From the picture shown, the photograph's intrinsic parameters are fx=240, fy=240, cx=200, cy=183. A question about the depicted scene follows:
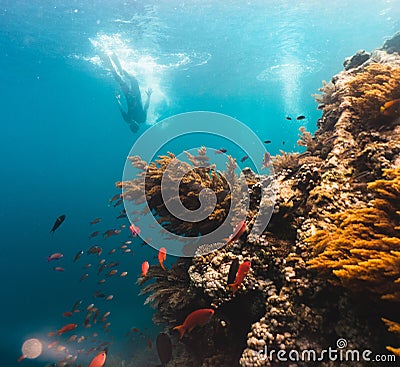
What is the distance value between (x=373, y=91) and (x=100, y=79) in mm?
36292

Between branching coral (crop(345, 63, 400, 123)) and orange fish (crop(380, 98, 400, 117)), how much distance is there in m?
0.20

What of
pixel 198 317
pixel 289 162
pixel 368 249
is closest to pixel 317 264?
pixel 368 249

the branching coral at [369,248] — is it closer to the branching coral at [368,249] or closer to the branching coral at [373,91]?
the branching coral at [368,249]

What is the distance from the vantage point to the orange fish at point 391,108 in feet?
12.5

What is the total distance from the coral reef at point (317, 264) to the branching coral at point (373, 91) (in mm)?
21

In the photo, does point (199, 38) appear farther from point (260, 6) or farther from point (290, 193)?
point (290, 193)

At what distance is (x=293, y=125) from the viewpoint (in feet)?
415

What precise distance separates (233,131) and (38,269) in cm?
5124

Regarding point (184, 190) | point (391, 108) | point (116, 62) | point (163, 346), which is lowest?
point (163, 346)

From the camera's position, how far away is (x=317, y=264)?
94.6 inches

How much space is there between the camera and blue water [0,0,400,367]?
19.8 metres

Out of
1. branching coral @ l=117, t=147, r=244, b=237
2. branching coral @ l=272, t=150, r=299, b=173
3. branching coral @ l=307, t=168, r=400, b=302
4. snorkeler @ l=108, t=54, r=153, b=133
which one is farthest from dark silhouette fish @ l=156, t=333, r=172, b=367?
snorkeler @ l=108, t=54, r=153, b=133

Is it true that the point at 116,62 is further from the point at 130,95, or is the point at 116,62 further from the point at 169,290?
the point at 169,290

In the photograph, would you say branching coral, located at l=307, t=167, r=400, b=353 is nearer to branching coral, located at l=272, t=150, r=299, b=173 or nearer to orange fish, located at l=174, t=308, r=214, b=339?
orange fish, located at l=174, t=308, r=214, b=339
